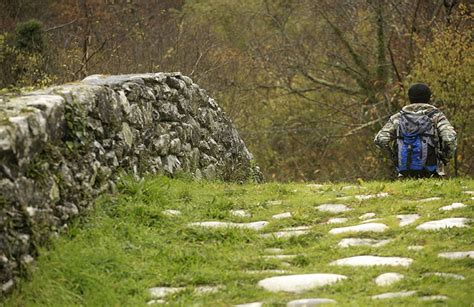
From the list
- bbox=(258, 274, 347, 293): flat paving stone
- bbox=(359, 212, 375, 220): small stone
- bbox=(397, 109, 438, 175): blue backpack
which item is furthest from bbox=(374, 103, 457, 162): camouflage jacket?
bbox=(258, 274, 347, 293): flat paving stone

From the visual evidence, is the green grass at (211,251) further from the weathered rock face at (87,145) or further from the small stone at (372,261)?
the weathered rock face at (87,145)

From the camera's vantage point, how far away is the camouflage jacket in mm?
9477

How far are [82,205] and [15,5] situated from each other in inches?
735

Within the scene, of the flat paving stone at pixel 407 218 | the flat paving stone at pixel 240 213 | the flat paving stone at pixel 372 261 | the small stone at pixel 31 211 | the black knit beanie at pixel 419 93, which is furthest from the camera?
the black knit beanie at pixel 419 93

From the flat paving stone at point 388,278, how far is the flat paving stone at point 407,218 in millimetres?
1459

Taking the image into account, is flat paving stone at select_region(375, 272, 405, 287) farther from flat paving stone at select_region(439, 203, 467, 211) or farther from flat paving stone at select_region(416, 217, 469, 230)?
flat paving stone at select_region(439, 203, 467, 211)

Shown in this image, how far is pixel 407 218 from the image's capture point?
7336 mm

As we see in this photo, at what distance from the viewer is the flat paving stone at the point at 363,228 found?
22.8ft

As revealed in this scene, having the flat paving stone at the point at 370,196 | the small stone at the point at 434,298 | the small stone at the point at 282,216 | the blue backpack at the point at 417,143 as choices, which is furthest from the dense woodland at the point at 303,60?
the small stone at the point at 434,298

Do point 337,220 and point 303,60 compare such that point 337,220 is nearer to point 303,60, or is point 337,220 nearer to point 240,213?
point 240,213

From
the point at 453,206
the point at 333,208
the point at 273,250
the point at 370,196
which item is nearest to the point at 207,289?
the point at 273,250

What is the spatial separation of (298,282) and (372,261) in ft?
2.44

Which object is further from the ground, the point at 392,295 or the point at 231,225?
the point at 392,295

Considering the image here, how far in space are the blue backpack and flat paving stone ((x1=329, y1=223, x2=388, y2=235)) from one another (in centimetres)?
269
